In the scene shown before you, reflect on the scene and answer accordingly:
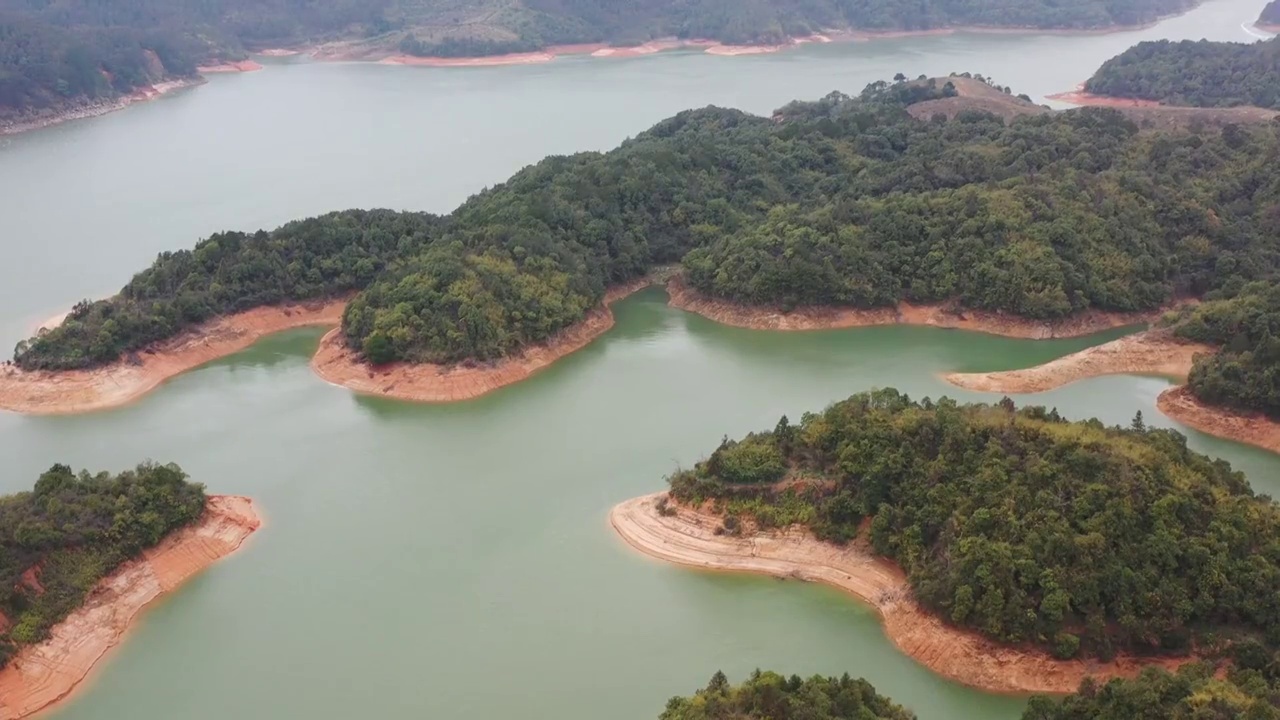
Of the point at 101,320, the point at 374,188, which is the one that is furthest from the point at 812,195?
the point at 101,320

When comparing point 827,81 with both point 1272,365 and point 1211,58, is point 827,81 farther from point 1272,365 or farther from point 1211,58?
point 1272,365

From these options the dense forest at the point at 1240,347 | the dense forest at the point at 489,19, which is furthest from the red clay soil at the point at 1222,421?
the dense forest at the point at 489,19

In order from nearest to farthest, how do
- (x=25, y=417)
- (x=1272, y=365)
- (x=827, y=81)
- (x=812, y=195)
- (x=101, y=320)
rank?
(x=1272, y=365) < (x=25, y=417) < (x=101, y=320) < (x=812, y=195) < (x=827, y=81)

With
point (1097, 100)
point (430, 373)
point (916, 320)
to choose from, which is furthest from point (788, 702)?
point (1097, 100)

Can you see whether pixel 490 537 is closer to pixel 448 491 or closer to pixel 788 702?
pixel 448 491

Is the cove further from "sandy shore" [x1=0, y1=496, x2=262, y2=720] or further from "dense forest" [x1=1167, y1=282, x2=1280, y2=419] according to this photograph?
"dense forest" [x1=1167, y1=282, x2=1280, y2=419]

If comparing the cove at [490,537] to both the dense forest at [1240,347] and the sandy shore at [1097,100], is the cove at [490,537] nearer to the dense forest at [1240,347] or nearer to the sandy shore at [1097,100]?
the dense forest at [1240,347]
